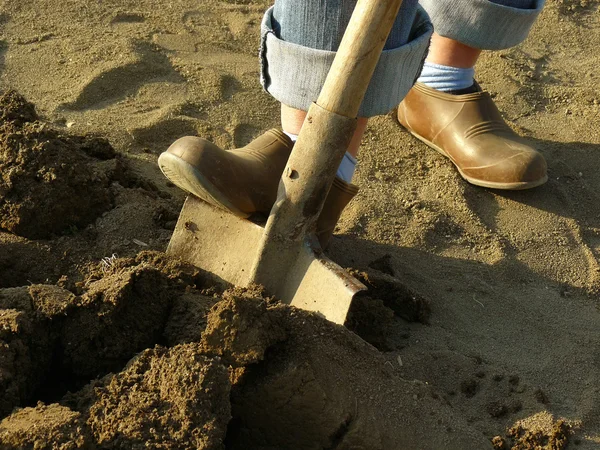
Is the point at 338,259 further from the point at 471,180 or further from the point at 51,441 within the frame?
the point at 51,441

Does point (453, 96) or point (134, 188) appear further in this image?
point (453, 96)

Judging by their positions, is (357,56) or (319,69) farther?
(319,69)

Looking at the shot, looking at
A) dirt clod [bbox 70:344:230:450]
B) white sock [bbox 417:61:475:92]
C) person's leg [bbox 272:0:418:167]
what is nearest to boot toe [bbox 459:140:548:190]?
white sock [bbox 417:61:475:92]

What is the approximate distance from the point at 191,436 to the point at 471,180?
1857 mm

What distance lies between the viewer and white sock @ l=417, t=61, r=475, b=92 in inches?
133

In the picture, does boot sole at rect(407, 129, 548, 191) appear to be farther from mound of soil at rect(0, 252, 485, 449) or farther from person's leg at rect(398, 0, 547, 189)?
mound of soil at rect(0, 252, 485, 449)

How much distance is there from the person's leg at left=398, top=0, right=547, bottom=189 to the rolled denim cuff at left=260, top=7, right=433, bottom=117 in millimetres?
664

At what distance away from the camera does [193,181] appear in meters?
2.44

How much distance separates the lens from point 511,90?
152 inches

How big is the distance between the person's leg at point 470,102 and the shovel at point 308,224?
105cm

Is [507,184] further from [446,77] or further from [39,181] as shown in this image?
[39,181]

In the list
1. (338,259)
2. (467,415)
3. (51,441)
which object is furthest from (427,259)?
(51,441)

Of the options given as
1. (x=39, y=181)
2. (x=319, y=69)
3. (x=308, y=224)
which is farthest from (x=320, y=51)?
(x=39, y=181)

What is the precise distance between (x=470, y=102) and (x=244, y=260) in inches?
53.6
